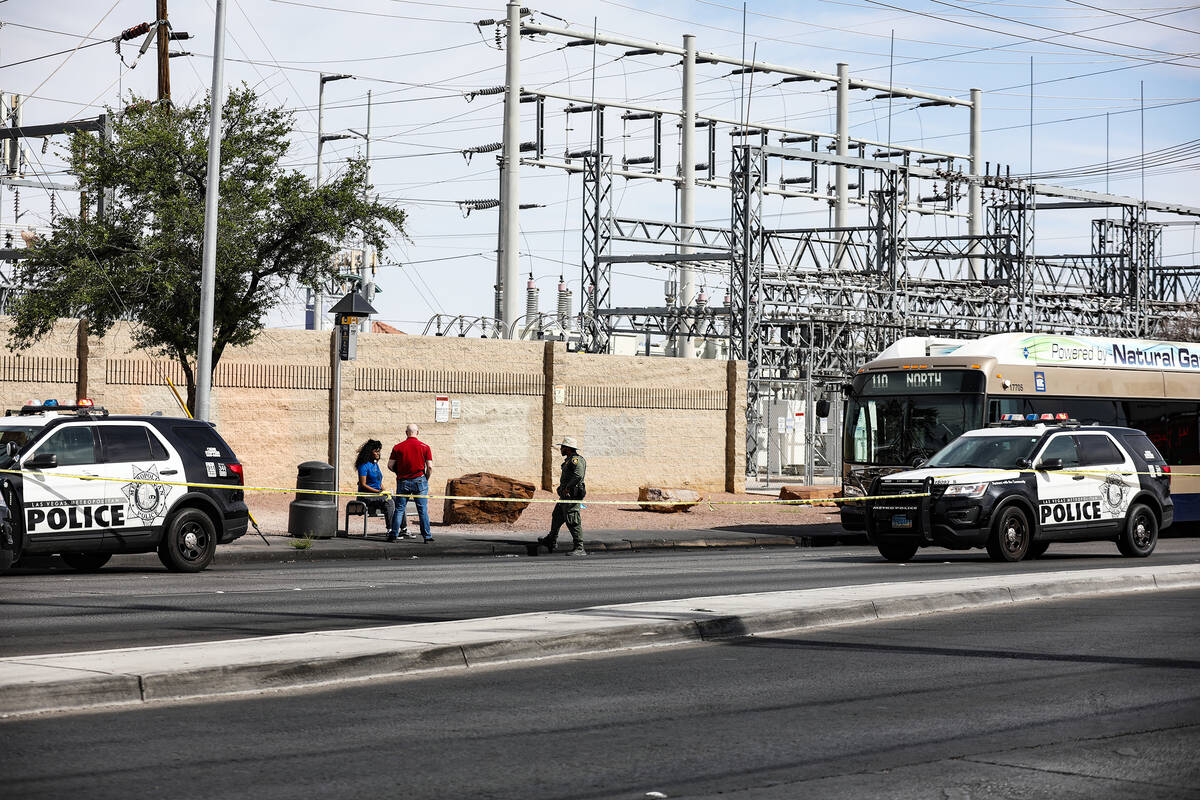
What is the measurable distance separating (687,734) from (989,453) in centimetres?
1433

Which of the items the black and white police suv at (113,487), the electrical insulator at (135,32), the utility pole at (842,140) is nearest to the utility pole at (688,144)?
the utility pole at (842,140)

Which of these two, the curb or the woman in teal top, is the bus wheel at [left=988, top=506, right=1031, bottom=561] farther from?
the woman in teal top

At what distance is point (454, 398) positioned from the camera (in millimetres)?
32906

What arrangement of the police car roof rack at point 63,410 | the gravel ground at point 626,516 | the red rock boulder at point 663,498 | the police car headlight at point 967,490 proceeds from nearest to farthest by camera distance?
the police car roof rack at point 63,410 → the police car headlight at point 967,490 → the gravel ground at point 626,516 → the red rock boulder at point 663,498

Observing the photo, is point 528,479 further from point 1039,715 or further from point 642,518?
point 1039,715

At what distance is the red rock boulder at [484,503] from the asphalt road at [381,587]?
4382 millimetres

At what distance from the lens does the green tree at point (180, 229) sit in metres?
23.6

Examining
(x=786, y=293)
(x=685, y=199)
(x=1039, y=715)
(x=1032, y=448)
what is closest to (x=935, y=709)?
(x=1039, y=715)

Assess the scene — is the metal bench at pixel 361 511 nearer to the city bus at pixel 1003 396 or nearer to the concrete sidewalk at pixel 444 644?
the city bus at pixel 1003 396

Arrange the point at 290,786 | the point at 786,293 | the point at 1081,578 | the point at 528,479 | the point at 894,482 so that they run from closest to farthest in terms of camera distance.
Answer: the point at 290,786
the point at 1081,578
the point at 894,482
the point at 528,479
the point at 786,293

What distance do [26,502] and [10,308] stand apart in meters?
9.36

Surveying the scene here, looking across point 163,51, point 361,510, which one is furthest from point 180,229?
point 163,51

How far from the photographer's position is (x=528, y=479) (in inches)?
1335

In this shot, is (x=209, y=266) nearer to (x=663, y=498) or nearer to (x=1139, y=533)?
(x=663, y=498)
